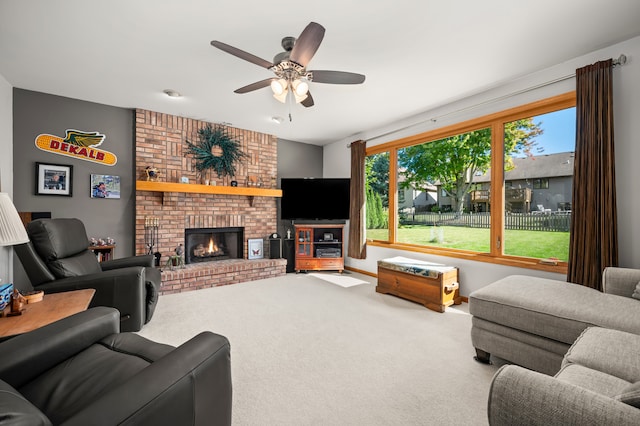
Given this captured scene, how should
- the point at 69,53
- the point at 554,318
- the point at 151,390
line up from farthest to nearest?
the point at 69,53 < the point at 554,318 < the point at 151,390

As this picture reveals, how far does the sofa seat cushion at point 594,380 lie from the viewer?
1059mm

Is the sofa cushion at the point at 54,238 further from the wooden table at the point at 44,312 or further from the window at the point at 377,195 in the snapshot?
the window at the point at 377,195

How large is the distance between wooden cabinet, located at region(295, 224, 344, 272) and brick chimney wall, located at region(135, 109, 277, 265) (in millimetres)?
620

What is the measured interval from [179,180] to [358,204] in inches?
116

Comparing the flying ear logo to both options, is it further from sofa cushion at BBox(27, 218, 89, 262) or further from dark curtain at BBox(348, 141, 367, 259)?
dark curtain at BBox(348, 141, 367, 259)

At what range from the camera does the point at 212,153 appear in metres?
4.61

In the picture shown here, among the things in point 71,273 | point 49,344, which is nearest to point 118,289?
point 71,273

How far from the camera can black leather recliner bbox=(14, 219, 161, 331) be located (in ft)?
7.45

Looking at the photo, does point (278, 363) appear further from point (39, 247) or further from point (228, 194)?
point (228, 194)

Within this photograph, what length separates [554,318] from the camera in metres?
1.78

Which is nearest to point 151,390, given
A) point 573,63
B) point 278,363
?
point 278,363

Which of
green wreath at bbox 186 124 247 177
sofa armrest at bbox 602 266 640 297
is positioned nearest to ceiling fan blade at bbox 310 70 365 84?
sofa armrest at bbox 602 266 640 297

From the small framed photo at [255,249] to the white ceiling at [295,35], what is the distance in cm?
247

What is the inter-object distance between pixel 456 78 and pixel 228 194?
3.66 meters
